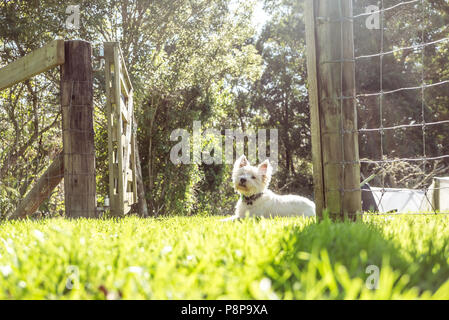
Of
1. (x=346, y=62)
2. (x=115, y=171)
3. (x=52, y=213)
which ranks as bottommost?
(x=52, y=213)

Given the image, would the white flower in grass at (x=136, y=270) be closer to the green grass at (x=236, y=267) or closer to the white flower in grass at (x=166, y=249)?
the green grass at (x=236, y=267)

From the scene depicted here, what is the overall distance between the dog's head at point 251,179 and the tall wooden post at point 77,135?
2290mm

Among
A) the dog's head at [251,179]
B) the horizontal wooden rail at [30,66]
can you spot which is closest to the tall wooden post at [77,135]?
the horizontal wooden rail at [30,66]

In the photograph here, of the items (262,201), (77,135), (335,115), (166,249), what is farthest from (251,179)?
(166,249)

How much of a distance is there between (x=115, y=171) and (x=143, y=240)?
13.1 ft

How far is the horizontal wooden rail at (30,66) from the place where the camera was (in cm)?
496

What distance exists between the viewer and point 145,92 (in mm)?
12250

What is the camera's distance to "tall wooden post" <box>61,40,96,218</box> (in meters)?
4.84

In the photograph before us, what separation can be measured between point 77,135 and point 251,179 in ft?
8.81

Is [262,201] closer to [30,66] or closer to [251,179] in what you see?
[251,179]

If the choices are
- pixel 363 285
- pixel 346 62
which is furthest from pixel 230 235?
pixel 346 62

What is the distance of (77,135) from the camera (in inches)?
191
